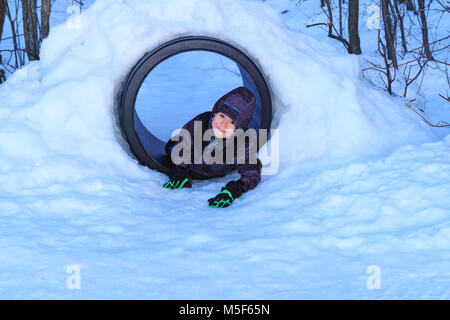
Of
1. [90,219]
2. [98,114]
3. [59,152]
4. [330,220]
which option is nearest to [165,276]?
[90,219]

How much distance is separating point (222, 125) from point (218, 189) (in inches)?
17.3

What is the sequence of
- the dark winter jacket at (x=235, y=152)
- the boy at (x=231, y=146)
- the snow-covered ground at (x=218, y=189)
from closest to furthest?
the snow-covered ground at (x=218, y=189) → the dark winter jacket at (x=235, y=152) → the boy at (x=231, y=146)

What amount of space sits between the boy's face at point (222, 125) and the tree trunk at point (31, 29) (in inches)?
86.2

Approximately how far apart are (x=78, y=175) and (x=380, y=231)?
178 centimetres

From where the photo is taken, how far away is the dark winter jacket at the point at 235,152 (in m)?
3.19

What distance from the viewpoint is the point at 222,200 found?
9.77ft

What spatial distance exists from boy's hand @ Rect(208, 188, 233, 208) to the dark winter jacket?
4 centimetres

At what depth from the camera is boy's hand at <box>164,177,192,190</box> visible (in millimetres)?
3320

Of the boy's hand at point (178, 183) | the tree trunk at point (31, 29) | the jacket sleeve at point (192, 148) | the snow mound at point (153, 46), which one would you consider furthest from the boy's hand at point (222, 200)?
the tree trunk at point (31, 29)

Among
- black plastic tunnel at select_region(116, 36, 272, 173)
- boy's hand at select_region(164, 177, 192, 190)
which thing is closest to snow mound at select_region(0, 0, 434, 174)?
black plastic tunnel at select_region(116, 36, 272, 173)

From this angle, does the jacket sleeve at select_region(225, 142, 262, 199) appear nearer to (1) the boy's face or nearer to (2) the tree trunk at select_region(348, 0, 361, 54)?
(1) the boy's face

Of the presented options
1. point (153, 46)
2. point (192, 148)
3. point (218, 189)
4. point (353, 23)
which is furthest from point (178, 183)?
point (353, 23)

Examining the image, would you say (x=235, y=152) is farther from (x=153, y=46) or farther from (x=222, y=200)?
(x=153, y=46)

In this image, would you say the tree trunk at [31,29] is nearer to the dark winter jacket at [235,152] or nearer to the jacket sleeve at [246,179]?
the dark winter jacket at [235,152]
